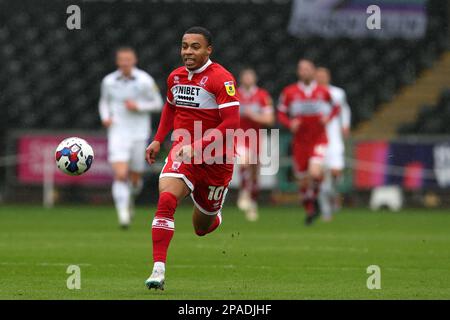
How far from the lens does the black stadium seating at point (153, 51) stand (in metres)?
26.6

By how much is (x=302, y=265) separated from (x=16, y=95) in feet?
54.4

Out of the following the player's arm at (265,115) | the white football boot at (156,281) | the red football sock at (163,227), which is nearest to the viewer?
the white football boot at (156,281)

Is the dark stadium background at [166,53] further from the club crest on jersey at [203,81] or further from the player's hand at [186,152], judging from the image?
the player's hand at [186,152]

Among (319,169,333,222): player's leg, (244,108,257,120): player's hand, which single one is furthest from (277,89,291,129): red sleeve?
(319,169,333,222): player's leg

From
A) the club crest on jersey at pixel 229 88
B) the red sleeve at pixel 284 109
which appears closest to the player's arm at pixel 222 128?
the club crest on jersey at pixel 229 88

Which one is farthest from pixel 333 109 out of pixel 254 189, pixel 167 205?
pixel 167 205

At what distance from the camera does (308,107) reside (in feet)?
62.7

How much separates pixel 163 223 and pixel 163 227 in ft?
0.11

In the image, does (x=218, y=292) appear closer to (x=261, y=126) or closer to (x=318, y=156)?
(x=318, y=156)

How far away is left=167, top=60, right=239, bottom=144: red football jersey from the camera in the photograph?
30.1 feet

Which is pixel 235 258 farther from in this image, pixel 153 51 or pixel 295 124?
pixel 153 51

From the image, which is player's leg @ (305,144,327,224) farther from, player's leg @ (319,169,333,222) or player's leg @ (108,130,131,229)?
player's leg @ (108,130,131,229)

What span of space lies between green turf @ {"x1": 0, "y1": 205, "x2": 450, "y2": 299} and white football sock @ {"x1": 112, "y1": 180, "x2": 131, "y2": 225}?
0.26m

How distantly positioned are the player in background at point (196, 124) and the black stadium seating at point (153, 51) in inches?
658
